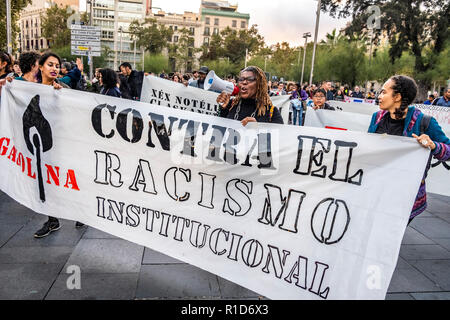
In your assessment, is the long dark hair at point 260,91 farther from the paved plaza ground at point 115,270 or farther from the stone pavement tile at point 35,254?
the stone pavement tile at point 35,254

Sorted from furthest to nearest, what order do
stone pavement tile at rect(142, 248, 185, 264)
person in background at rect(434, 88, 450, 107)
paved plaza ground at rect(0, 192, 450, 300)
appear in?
person in background at rect(434, 88, 450, 107), stone pavement tile at rect(142, 248, 185, 264), paved plaza ground at rect(0, 192, 450, 300)

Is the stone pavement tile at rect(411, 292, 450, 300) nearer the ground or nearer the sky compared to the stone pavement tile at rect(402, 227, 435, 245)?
nearer the sky

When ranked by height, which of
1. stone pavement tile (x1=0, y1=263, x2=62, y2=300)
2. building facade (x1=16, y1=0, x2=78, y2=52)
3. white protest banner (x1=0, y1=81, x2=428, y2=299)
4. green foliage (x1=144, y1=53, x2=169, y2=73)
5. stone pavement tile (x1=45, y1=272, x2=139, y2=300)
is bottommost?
stone pavement tile (x1=0, y1=263, x2=62, y2=300)

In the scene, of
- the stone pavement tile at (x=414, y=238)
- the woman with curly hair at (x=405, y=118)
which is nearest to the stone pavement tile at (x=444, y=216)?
the stone pavement tile at (x=414, y=238)

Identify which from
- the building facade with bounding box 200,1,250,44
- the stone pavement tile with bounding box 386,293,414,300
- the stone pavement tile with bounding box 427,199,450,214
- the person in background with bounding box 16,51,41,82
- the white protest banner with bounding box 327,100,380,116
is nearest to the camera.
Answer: the stone pavement tile with bounding box 386,293,414,300

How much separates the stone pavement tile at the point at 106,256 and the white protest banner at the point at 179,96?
11.4ft

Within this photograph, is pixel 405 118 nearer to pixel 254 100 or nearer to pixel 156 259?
pixel 254 100

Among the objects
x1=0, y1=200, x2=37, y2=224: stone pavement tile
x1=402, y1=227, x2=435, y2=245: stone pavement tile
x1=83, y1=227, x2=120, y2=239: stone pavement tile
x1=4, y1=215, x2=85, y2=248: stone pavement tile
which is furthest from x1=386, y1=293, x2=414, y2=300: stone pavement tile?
x1=0, y1=200, x2=37, y2=224: stone pavement tile

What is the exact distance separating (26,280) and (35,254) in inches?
20.1

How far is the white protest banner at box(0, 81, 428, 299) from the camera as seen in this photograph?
2365mm

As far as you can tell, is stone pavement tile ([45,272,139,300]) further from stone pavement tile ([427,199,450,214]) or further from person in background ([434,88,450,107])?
person in background ([434,88,450,107])

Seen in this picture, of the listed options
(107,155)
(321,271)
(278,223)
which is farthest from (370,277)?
(107,155)

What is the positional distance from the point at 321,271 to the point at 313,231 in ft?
0.86

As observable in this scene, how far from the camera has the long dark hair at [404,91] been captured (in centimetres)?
285
